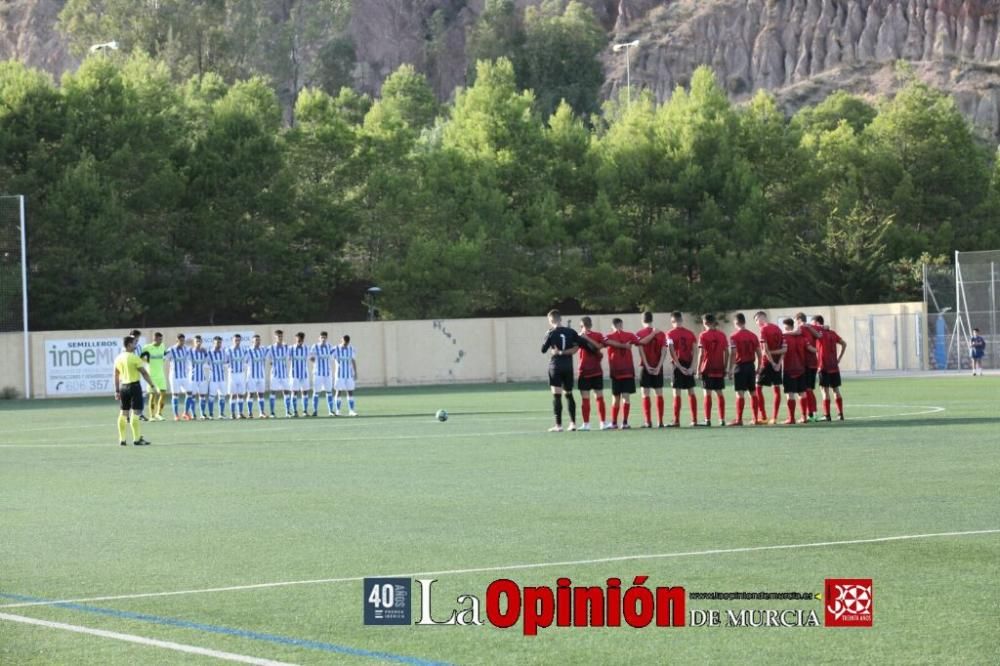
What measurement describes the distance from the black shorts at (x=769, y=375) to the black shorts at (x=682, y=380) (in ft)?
4.21

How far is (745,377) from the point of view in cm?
2859

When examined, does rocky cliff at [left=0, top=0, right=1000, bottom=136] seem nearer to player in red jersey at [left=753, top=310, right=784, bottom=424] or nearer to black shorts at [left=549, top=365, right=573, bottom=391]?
player in red jersey at [left=753, top=310, right=784, bottom=424]

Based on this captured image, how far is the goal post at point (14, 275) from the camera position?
53.9m

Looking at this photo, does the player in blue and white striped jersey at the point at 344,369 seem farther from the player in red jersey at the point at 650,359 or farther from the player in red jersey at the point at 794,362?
the player in red jersey at the point at 794,362

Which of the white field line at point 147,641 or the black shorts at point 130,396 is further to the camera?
the black shorts at point 130,396

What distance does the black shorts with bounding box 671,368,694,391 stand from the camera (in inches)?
1116

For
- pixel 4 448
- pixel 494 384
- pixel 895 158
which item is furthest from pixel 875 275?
pixel 4 448

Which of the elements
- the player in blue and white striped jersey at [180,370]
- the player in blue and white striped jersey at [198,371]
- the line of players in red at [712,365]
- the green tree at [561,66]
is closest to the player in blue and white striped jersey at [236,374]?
the player in blue and white striped jersey at [198,371]

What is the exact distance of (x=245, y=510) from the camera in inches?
635

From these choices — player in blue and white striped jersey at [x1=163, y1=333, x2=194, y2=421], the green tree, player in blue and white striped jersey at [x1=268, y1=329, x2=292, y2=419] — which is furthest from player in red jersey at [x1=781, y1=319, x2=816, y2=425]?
the green tree

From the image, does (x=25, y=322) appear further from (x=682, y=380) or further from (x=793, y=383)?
(x=793, y=383)

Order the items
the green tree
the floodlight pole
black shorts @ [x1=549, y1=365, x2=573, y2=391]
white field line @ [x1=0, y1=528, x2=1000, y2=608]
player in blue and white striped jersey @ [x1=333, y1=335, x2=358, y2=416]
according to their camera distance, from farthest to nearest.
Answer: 1. the green tree
2. the floodlight pole
3. player in blue and white striped jersey @ [x1=333, y1=335, x2=358, y2=416]
4. black shorts @ [x1=549, y1=365, x2=573, y2=391]
5. white field line @ [x1=0, y1=528, x2=1000, y2=608]

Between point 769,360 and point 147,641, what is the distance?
818 inches

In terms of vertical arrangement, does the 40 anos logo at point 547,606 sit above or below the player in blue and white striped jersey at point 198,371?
below
